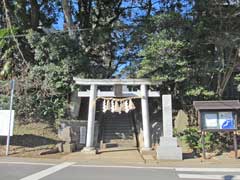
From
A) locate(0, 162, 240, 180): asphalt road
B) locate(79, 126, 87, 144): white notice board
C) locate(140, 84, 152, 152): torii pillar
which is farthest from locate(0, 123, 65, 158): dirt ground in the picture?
locate(140, 84, 152, 152): torii pillar

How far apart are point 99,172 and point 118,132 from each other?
10.6 m

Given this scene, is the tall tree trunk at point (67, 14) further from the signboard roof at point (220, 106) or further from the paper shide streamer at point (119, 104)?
the signboard roof at point (220, 106)

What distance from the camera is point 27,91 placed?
868 inches

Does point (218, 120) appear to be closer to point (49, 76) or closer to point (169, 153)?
point (169, 153)

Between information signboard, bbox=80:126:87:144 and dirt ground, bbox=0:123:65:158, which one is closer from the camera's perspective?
dirt ground, bbox=0:123:65:158

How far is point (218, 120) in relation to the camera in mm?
15938

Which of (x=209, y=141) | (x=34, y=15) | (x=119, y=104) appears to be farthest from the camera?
(x=34, y=15)

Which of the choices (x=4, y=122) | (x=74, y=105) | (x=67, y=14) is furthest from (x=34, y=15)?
(x=4, y=122)

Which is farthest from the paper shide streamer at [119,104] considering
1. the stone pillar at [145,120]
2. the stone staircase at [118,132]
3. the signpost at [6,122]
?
the signpost at [6,122]

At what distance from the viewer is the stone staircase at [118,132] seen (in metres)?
20.2

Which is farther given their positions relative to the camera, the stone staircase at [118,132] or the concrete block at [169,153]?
the stone staircase at [118,132]

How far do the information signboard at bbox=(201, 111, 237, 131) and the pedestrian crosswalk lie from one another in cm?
326

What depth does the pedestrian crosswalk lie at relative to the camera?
11172 mm

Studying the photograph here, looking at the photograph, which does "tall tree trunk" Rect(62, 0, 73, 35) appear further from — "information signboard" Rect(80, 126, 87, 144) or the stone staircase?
the stone staircase
